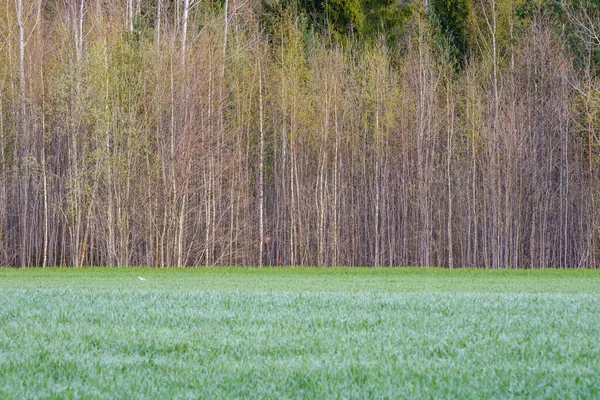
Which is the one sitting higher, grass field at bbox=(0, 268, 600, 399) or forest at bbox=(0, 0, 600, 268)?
forest at bbox=(0, 0, 600, 268)

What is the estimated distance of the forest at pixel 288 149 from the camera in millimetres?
22344

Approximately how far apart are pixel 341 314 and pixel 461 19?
83.1 feet

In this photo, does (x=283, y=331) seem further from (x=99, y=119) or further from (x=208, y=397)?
(x=99, y=119)

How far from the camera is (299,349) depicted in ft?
17.1

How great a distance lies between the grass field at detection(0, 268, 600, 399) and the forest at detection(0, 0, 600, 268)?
14.1 meters

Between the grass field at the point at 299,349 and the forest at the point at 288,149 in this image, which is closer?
the grass field at the point at 299,349

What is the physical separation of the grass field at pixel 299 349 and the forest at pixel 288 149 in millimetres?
14061

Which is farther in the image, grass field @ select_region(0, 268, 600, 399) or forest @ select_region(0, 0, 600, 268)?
forest @ select_region(0, 0, 600, 268)

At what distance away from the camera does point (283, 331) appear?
6.04 m

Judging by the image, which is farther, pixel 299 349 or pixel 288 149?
pixel 288 149

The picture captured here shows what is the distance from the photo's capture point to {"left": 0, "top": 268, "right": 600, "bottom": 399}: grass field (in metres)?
4.07

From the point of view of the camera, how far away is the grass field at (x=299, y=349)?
4.07m

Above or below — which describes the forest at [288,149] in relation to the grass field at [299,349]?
above

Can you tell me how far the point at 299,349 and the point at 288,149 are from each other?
19.6 meters
